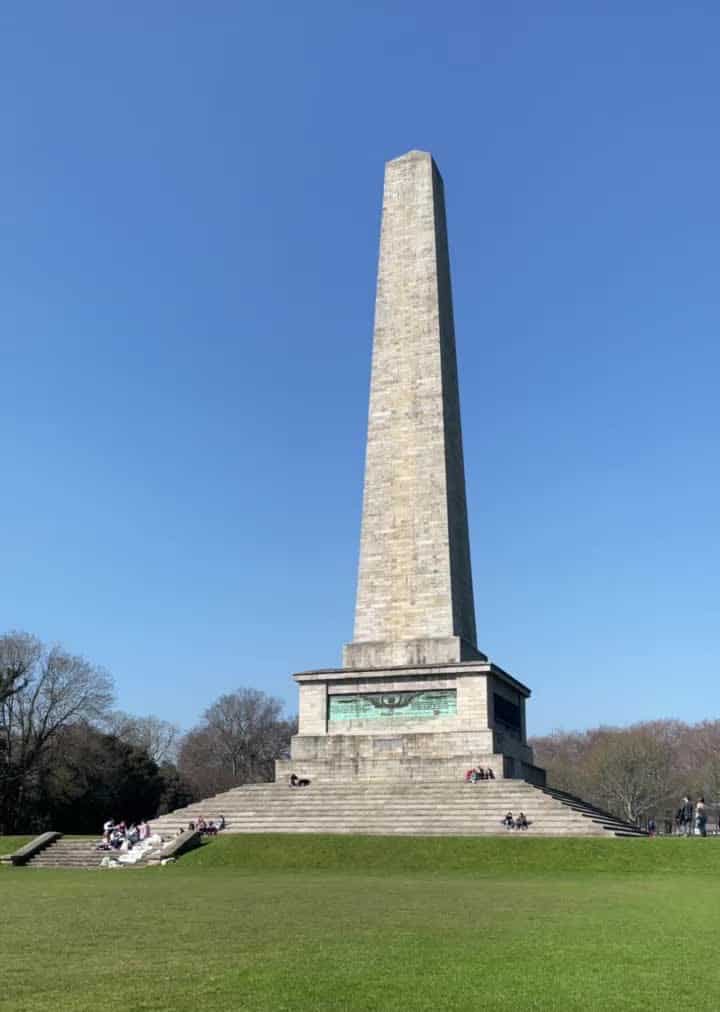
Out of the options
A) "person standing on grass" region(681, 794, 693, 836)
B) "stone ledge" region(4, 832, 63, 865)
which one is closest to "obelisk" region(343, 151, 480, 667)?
"person standing on grass" region(681, 794, 693, 836)

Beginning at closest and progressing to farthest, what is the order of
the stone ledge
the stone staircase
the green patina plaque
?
the stone staircase < the stone ledge < the green patina plaque

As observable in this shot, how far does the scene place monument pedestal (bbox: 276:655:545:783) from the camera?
29453mm

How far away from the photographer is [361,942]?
9094 mm

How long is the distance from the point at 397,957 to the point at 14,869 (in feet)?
62.8

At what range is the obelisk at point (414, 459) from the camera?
3200 cm

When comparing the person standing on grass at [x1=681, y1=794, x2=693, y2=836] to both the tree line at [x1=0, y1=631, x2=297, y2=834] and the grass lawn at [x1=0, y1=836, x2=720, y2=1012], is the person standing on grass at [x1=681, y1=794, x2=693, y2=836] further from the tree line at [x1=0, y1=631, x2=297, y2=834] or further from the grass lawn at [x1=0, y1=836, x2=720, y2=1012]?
the tree line at [x1=0, y1=631, x2=297, y2=834]

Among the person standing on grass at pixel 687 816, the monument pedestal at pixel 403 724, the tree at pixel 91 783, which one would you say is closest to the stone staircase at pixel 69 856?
the monument pedestal at pixel 403 724

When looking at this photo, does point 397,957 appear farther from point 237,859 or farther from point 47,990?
point 237,859

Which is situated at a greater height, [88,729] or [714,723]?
[714,723]

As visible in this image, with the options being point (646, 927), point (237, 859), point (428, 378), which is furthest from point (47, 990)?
point (428, 378)

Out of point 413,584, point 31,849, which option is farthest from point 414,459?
point 31,849

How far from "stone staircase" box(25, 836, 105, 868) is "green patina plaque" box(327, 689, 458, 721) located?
8.55 metres

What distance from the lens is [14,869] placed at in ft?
79.8

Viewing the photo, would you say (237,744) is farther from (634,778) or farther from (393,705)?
(393,705)
